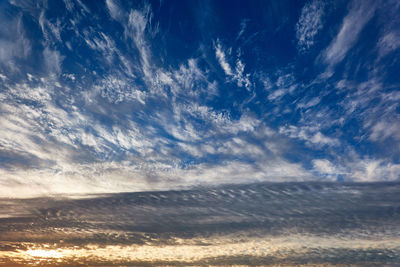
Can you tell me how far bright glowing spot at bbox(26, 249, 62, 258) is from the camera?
38.6 ft

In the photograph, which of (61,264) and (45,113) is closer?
(45,113)

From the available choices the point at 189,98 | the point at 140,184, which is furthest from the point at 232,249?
the point at 189,98

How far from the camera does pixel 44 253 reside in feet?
38.9

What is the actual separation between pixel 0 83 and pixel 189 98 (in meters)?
3.73

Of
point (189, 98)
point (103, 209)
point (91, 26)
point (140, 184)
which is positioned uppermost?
point (91, 26)

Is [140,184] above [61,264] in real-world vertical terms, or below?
above

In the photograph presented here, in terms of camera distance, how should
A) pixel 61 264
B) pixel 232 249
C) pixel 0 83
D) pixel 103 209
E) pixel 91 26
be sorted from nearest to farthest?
1. pixel 91 26
2. pixel 0 83
3. pixel 103 209
4. pixel 232 249
5. pixel 61 264

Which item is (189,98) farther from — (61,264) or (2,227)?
(61,264)

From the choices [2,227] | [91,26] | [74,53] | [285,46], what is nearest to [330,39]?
[285,46]

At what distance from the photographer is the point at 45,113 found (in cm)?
485

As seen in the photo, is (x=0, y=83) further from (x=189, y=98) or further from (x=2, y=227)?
(x=2, y=227)

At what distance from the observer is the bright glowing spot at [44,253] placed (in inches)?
464

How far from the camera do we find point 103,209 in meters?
8.38

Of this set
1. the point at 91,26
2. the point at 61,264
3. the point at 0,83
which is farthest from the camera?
the point at 61,264
